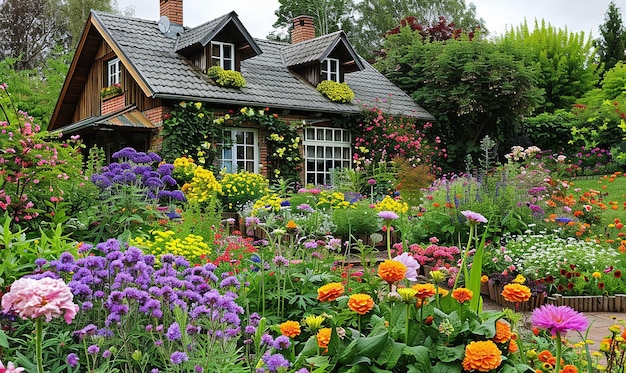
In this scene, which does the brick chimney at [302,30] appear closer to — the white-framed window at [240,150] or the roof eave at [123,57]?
the white-framed window at [240,150]

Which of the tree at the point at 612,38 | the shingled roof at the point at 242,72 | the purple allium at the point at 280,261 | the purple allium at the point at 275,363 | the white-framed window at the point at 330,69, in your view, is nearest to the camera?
the purple allium at the point at 275,363

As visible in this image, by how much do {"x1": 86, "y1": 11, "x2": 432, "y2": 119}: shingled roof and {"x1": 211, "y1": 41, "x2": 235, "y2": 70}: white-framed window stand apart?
1.37 ft

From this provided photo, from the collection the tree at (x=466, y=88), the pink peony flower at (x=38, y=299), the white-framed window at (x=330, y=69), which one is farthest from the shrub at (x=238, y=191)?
the pink peony flower at (x=38, y=299)

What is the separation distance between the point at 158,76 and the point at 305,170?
4061 mm

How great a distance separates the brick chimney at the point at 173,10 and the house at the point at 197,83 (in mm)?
25

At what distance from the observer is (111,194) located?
17.3 ft

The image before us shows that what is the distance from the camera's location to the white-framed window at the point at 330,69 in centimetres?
1546

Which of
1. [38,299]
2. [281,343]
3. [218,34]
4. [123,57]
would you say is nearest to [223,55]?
[218,34]

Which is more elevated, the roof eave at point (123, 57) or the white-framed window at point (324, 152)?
the roof eave at point (123, 57)

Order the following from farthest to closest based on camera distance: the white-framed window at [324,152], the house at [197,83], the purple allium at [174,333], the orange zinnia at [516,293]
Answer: the white-framed window at [324,152] → the house at [197,83] → the orange zinnia at [516,293] → the purple allium at [174,333]

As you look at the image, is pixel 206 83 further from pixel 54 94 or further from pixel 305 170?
pixel 54 94

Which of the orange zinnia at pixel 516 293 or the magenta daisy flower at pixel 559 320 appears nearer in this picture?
the magenta daisy flower at pixel 559 320

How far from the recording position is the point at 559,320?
178 centimetres

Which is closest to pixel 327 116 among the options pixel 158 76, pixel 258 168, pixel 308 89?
pixel 308 89
